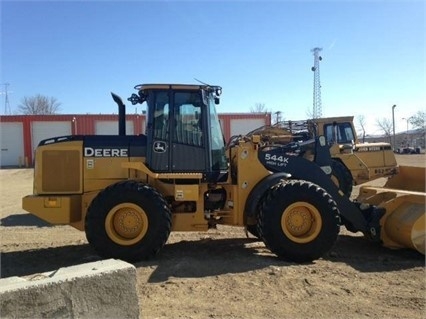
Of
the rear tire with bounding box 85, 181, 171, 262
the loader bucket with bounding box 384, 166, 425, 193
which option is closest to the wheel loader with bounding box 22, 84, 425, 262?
the rear tire with bounding box 85, 181, 171, 262

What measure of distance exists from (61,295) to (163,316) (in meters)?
1.49

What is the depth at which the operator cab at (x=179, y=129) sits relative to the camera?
7383 millimetres

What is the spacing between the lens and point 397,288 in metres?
5.71

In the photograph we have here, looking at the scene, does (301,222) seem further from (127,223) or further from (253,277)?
(127,223)

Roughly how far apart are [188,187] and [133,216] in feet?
3.19

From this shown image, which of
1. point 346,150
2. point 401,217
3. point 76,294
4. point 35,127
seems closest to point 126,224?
point 76,294

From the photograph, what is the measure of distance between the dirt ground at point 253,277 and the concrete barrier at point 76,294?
1.04 m

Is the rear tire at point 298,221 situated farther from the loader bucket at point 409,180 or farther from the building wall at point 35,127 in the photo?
the building wall at point 35,127

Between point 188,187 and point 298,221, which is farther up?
point 188,187

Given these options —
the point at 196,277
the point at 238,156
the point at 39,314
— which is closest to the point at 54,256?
the point at 196,277

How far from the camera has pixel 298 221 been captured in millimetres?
7027

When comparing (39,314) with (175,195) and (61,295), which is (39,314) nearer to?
(61,295)

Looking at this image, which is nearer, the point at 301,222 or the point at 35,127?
the point at 301,222

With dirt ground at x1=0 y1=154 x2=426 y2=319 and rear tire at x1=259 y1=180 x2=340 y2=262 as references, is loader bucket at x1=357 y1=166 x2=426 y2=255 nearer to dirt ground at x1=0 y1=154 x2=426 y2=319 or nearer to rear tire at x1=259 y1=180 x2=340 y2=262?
dirt ground at x1=0 y1=154 x2=426 y2=319
